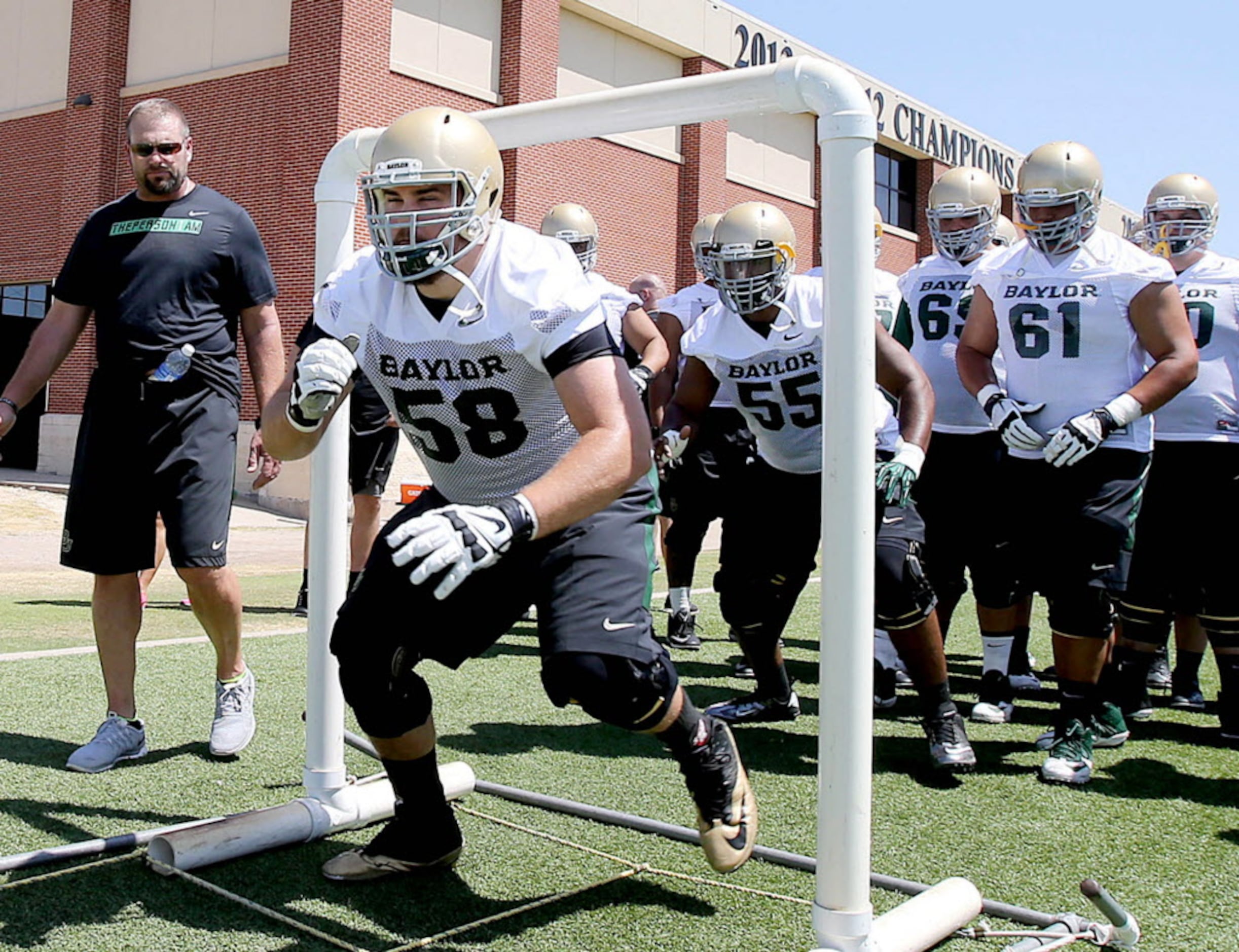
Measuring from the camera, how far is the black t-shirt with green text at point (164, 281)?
4.16 meters

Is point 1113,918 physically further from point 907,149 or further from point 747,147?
point 907,149

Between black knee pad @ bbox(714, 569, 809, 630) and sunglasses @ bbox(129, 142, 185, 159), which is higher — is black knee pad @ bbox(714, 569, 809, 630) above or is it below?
below

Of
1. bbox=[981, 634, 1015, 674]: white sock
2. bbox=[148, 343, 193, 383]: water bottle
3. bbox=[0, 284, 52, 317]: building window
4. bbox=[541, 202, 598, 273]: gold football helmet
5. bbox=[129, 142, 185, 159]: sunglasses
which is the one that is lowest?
bbox=[981, 634, 1015, 674]: white sock

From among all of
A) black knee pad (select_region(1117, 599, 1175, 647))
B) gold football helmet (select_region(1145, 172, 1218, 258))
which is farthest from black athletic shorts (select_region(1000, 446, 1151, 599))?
gold football helmet (select_region(1145, 172, 1218, 258))

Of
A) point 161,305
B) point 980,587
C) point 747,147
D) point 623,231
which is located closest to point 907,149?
point 747,147

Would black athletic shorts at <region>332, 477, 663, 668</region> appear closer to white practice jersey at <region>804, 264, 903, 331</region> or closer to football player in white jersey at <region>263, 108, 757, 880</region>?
football player in white jersey at <region>263, 108, 757, 880</region>

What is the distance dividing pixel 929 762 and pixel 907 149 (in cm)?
2424

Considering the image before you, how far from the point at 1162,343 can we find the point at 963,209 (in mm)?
1758

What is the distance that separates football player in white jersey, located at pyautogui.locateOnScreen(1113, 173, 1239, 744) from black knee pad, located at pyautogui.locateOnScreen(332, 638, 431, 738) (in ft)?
10.7

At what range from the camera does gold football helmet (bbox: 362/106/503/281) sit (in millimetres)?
2660

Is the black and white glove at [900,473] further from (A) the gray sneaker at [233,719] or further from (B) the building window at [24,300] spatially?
(B) the building window at [24,300]

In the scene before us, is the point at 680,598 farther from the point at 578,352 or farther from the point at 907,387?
the point at 578,352

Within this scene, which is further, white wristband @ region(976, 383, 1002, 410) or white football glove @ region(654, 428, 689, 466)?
white football glove @ region(654, 428, 689, 466)

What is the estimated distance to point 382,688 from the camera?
2990mm
